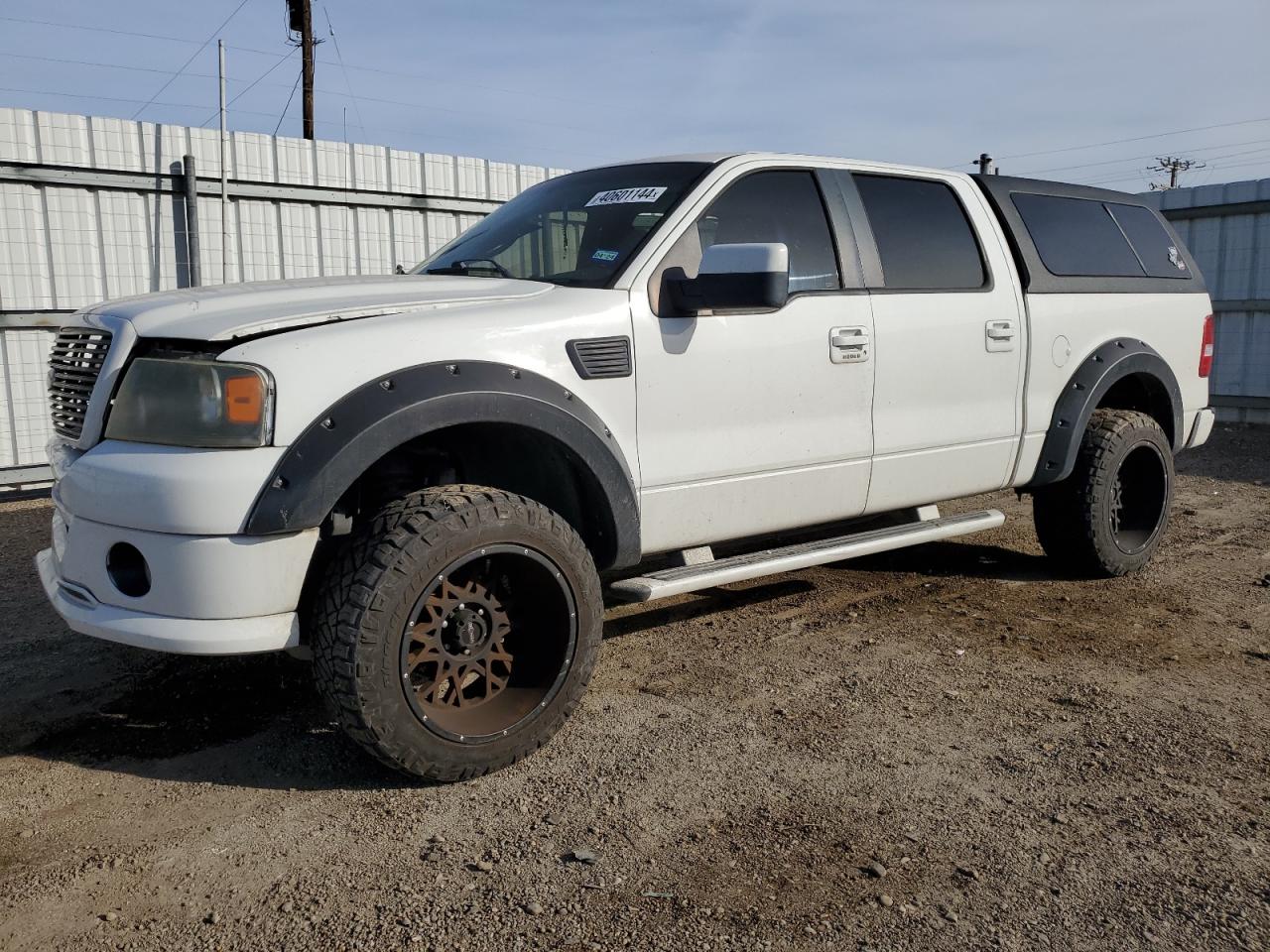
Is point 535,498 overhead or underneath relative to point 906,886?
overhead

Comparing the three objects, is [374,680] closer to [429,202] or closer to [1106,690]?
[1106,690]

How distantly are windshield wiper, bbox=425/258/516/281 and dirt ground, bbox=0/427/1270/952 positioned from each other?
162 centimetres

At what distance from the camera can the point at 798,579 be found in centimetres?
561

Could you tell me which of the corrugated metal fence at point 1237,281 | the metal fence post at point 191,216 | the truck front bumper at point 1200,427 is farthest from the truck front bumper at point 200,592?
the corrugated metal fence at point 1237,281

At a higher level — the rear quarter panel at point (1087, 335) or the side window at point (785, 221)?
the side window at point (785, 221)

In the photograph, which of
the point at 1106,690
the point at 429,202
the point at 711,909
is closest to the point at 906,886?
the point at 711,909

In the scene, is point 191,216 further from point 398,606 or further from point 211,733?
point 398,606

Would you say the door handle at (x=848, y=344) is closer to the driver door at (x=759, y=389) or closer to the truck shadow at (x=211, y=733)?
the driver door at (x=759, y=389)

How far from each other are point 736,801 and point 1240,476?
306 inches

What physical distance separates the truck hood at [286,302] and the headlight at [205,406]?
0.39 feet

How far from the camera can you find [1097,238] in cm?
550

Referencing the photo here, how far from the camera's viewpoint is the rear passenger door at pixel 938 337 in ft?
14.5

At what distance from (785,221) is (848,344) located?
555mm

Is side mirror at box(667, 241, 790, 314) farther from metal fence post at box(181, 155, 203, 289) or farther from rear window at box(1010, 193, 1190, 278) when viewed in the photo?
metal fence post at box(181, 155, 203, 289)
